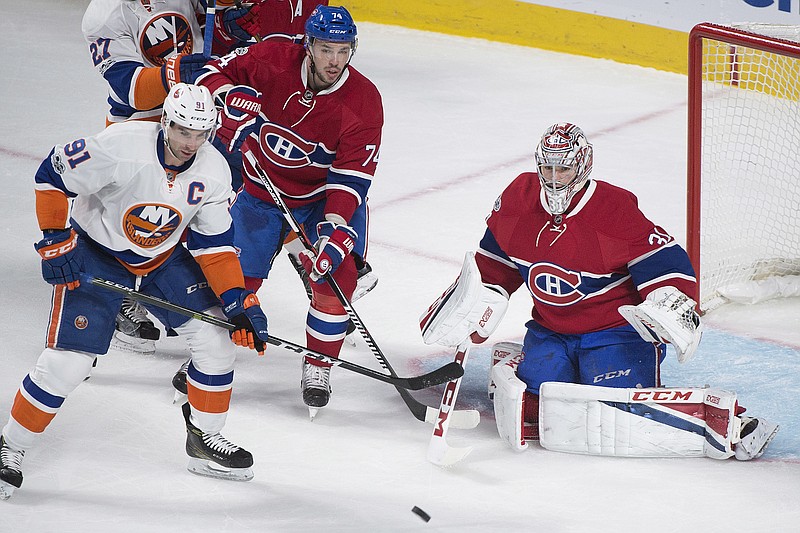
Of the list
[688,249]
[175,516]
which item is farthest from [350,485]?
[688,249]

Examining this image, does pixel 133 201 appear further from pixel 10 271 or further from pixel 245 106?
pixel 10 271

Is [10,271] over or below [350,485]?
below

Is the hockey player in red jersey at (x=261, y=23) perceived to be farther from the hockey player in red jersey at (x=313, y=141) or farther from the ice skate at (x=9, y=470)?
the ice skate at (x=9, y=470)

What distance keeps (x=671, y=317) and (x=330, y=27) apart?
1.28 metres

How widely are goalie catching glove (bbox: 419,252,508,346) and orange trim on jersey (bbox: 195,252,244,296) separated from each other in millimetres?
600

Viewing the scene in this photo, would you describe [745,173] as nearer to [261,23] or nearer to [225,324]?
[261,23]

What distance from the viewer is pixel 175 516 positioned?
304cm

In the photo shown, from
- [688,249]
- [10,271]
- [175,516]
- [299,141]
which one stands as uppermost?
[299,141]

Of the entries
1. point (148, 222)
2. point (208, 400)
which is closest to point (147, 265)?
point (148, 222)

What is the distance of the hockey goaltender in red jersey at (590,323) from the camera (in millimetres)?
3303

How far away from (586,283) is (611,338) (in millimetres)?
182

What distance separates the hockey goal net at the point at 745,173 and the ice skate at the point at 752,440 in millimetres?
1119

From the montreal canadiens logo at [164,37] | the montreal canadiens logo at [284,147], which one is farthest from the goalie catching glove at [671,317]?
the montreal canadiens logo at [164,37]

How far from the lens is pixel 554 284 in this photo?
3439mm
